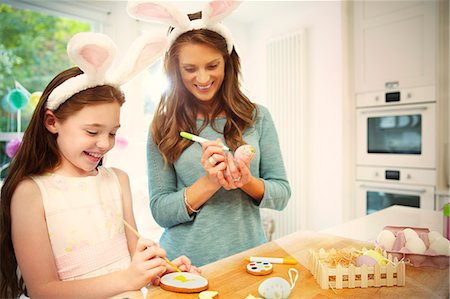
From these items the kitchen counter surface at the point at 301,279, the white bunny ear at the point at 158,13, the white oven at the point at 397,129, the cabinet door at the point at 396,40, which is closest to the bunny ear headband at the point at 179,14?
the white bunny ear at the point at 158,13

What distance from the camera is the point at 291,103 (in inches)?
44.2

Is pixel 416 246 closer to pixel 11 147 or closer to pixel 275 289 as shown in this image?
pixel 275 289

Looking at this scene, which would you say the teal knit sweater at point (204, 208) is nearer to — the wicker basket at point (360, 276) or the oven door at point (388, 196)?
the wicker basket at point (360, 276)

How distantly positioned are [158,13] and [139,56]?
0.12 metres

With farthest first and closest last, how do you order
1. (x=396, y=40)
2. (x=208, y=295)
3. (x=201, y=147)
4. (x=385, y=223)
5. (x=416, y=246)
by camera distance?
(x=396, y=40) < (x=385, y=223) < (x=201, y=147) < (x=416, y=246) < (x=208, y=295)

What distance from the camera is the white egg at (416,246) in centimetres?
48

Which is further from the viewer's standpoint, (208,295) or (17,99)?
(17,99)

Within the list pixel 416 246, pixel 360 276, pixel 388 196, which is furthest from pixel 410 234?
pixel 388 196

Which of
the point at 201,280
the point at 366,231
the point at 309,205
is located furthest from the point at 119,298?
the point at 309,205

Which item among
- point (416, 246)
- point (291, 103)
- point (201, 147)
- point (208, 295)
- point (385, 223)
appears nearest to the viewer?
point (208, 295)

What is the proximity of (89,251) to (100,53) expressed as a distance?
0.27 meters

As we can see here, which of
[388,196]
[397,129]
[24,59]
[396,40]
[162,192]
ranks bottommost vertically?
[388,196]

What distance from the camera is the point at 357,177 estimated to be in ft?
3.48

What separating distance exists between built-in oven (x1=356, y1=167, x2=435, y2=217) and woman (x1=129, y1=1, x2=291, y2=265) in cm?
53
